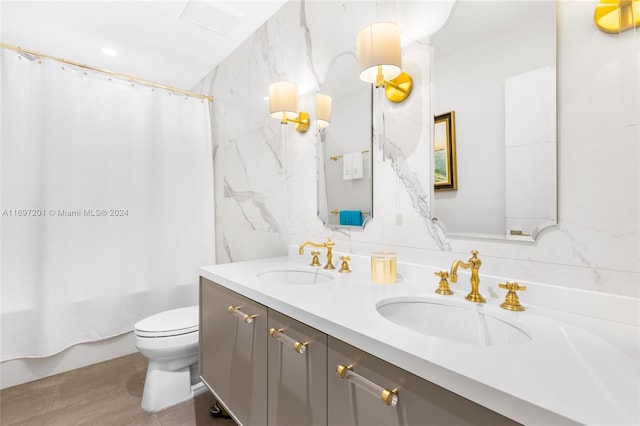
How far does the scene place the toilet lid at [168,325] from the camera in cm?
158

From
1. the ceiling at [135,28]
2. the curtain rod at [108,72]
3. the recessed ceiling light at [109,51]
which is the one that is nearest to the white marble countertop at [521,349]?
the ceiling at [135,28]

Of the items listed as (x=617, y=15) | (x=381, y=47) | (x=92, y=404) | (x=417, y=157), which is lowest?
(x=92, y=404)

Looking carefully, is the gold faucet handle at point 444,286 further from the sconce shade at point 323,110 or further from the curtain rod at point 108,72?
the curtain rod at point 108,72

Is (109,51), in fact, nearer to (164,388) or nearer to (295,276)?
(295,276)

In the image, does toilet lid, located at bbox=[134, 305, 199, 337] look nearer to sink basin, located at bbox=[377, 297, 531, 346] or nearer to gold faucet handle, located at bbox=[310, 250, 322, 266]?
gold faucet handle, located at bbox=[310, 250, 322, 266]

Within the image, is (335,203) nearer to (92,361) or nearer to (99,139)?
(99,139)

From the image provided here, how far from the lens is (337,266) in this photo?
4.75 ft

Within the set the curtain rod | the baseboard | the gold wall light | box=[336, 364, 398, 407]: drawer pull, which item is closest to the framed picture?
the gold wall light

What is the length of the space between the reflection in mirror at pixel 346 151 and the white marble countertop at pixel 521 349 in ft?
1.55

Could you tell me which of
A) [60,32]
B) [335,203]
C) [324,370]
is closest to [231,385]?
[324,370]

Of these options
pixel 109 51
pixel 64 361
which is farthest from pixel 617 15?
pixel 64 361

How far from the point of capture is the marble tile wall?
29.6 inches

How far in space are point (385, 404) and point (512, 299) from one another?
48cm

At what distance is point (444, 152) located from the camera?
42.8 inches
